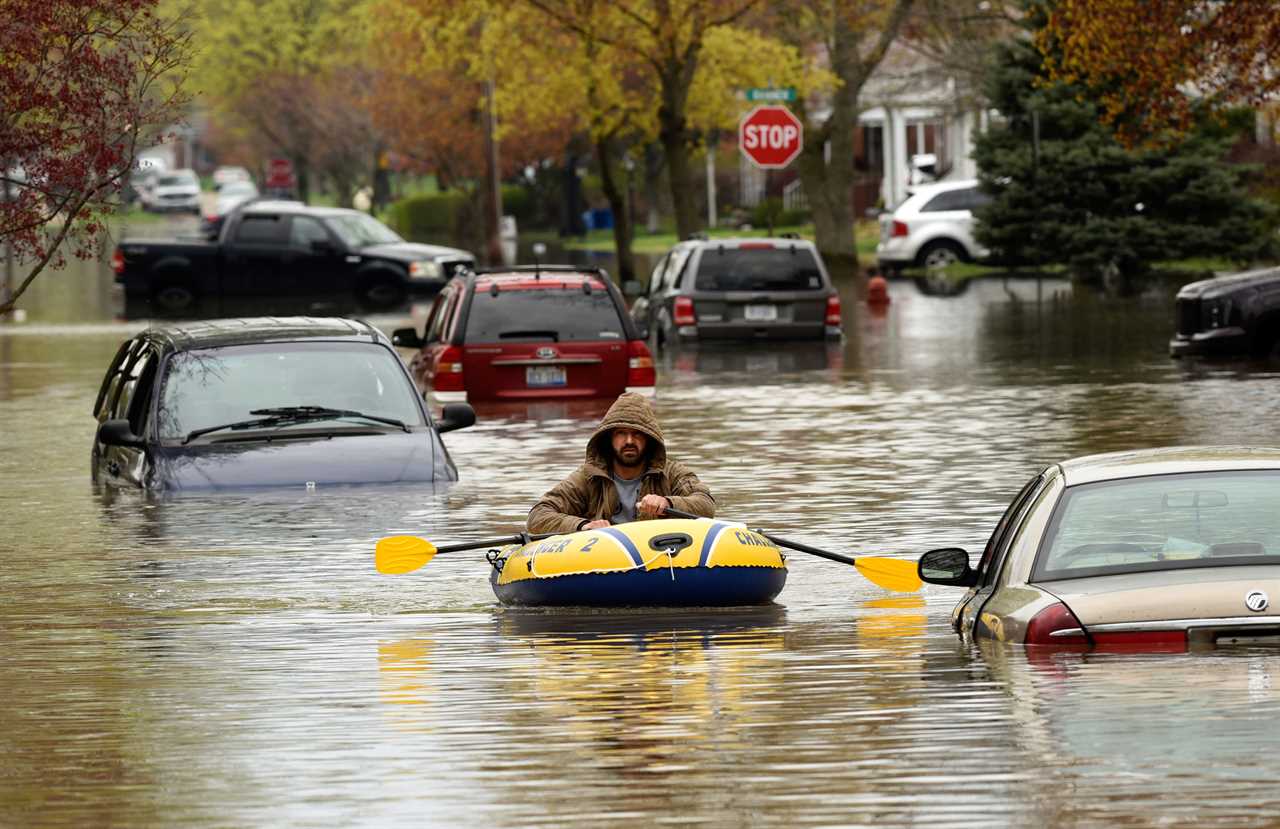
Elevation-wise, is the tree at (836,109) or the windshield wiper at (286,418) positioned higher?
the tree at (836,109)

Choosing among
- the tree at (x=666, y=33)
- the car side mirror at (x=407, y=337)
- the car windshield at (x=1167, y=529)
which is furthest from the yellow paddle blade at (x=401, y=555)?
the tree at (x=666, y=33)

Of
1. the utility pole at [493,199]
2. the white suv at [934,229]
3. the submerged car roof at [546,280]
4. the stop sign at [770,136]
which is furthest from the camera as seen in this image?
the utility pole at [493,199]

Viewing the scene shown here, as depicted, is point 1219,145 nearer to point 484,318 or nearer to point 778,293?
point 778,293

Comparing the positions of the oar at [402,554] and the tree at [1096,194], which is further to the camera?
the tree at [1096,194]

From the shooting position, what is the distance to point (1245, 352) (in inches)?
1225

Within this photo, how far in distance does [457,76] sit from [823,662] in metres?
67.2

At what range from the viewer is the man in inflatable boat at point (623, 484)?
1362 centimetres

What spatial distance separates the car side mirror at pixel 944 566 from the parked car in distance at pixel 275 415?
707cm

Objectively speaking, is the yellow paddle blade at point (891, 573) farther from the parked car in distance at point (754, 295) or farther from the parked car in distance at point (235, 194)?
the parked car in distance at point (235, 194)

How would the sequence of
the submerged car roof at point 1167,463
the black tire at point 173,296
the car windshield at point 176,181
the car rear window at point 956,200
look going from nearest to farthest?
the submerged car roof at point 1167,463, the black tire at point 173,296, the car rear window at point 956,200, the car windshield at point 176,181

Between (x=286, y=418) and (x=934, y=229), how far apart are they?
39450mm

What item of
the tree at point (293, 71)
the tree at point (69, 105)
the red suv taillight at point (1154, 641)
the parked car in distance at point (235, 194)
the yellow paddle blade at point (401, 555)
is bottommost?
the yellow paddle blade at point (401, 555)

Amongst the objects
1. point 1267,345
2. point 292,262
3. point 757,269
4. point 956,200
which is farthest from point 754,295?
point 956,200

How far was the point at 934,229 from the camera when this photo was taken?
56594 mm
